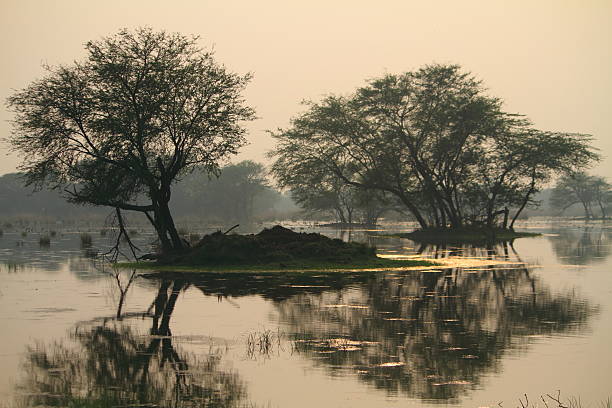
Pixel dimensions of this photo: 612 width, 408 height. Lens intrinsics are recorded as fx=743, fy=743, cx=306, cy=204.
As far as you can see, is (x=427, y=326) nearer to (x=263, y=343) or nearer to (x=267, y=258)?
(x=263, y=343)

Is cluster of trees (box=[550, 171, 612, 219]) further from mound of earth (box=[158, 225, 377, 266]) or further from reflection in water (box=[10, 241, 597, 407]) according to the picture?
reflection in water (box=[10, 241, 597, 407])

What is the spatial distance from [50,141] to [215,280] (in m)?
13.4

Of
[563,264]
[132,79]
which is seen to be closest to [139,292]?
[132,79]

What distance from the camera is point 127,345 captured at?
15781 mm

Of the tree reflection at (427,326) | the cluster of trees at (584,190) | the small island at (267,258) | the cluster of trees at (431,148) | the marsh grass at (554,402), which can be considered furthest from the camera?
the cluster of trees at (584,190)

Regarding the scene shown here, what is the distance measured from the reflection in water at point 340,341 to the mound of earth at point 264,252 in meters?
7.18

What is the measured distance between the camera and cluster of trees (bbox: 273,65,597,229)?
75250mm

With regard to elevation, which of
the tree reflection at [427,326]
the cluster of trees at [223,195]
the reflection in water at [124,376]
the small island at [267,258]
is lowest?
the reflection in water at [124,376]

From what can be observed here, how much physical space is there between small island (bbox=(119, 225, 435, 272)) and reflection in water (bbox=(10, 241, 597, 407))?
20.3 feet

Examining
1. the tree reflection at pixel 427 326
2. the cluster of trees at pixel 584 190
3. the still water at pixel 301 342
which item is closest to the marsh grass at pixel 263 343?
A: the still water at pixel 301 342

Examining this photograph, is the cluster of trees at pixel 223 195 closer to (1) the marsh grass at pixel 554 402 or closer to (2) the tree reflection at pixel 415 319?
(2) the tree reflection at pixel 415 319

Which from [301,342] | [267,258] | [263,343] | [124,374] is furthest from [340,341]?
[267,258]

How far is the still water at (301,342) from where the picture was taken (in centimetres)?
1188

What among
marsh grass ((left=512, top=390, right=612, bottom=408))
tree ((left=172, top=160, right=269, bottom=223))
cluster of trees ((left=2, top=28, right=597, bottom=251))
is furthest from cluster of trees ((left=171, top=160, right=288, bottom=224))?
marsh grass ((left=512, top=390, right=612, bottom=408))
